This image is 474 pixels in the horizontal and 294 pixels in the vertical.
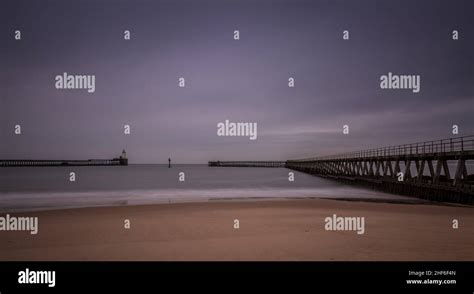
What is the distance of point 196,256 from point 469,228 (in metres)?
6.15

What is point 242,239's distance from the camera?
7.43 meters

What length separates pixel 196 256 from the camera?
619cm

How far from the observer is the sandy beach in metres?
6.22

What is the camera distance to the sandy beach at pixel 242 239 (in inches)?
245
